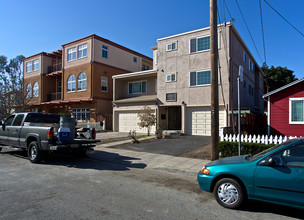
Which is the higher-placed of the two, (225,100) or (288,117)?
(225,100)

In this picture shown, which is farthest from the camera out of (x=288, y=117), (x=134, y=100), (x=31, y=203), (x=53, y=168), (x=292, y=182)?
(x=134, y=100)

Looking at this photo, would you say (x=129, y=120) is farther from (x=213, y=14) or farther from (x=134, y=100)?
(x=213, y=14)

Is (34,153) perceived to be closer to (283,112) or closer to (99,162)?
(99,162)

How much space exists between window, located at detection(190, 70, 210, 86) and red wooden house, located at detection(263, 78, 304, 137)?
473cm

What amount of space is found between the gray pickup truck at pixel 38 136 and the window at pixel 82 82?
14.7 m

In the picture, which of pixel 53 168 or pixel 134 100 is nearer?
pixel 53 168

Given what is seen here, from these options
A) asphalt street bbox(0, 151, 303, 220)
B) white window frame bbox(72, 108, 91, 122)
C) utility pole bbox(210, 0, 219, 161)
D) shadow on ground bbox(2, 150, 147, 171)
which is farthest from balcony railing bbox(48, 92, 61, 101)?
utility pole bbox(210, 0, 219, 161)

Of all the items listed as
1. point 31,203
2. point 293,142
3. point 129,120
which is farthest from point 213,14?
point 129,120

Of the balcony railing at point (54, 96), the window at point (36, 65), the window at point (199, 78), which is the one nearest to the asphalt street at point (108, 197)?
the window at point (199, 78)

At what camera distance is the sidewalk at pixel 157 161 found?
24.2ft

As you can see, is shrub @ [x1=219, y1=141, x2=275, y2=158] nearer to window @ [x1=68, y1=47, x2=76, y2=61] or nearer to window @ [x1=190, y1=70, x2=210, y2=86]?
window @ [x1=190, y1=70, x2=210, y2=86]

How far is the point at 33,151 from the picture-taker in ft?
27.2

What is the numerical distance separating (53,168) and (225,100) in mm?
11791

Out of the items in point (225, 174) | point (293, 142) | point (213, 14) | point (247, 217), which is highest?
point (213, 14)
